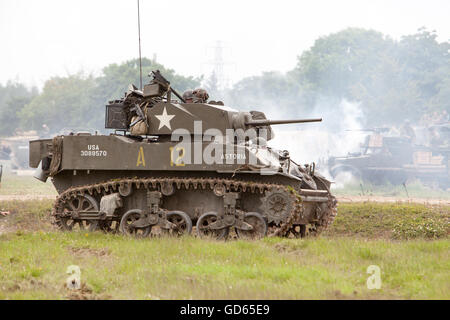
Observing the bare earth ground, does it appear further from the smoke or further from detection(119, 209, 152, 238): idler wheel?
the smoke

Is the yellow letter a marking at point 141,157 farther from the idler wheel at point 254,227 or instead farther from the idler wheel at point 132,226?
the idler wheel at point 254,227

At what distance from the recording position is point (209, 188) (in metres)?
14.3

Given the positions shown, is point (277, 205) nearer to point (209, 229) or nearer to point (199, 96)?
point (209, 229)

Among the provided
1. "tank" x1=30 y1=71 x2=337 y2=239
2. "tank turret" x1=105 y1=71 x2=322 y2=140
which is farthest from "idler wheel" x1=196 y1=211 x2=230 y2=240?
"tank turret" x1=105 y1=71 x2=322 y2=140

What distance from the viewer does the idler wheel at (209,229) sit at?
1391cm

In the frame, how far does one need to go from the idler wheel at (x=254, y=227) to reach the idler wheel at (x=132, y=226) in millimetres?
2101

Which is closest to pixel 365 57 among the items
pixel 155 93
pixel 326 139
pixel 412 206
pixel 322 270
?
pixel 326 139

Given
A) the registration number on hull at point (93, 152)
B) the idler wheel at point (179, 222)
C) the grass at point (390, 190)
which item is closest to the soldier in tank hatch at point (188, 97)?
the registration number on hull at point (93, 152)

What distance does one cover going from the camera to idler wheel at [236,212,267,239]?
44.7ft

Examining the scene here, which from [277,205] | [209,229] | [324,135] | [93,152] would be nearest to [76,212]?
[93,152]

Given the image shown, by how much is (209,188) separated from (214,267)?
14.3 ft

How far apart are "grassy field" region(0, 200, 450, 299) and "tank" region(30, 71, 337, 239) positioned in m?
0.84

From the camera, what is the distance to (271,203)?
13.3m
